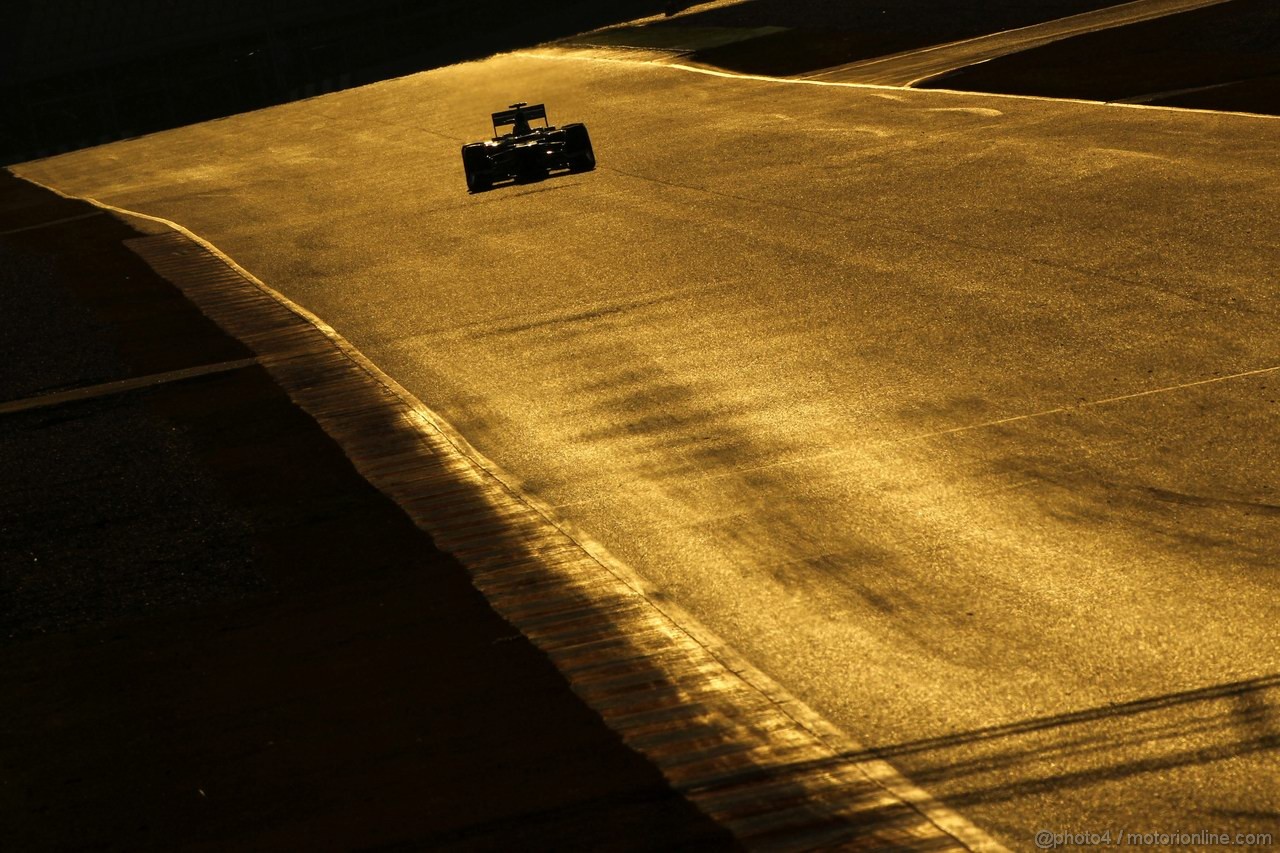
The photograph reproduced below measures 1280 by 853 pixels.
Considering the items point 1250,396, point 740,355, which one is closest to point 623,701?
point 1250,396

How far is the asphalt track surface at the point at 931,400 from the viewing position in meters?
6.89

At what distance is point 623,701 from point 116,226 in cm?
2151

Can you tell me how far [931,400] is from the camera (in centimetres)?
1138

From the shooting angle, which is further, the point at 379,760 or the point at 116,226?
the point at 116,226

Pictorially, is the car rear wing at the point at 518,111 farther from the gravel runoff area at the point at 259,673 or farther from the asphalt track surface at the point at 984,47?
the asphalt track surface at the point at 984,47

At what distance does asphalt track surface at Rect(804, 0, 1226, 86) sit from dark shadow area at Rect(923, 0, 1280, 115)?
78cm

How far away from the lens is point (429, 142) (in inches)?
1313

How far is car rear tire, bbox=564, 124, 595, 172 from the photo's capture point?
2286 cm

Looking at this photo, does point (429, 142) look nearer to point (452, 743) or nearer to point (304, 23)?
point (452, 743)

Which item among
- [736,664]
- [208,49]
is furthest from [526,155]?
[208,49]

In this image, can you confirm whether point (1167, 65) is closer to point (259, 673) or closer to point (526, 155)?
point (526, 155)

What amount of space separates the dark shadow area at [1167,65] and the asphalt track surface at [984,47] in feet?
2.55

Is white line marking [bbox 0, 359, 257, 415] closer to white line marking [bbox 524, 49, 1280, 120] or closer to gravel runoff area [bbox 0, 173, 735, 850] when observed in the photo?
gravel runoff area [bbox 0, 173, 735, 850]

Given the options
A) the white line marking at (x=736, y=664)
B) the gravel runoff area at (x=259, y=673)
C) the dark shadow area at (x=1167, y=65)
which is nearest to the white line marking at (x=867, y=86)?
the dark shadow area at (x=1167, y=65)
